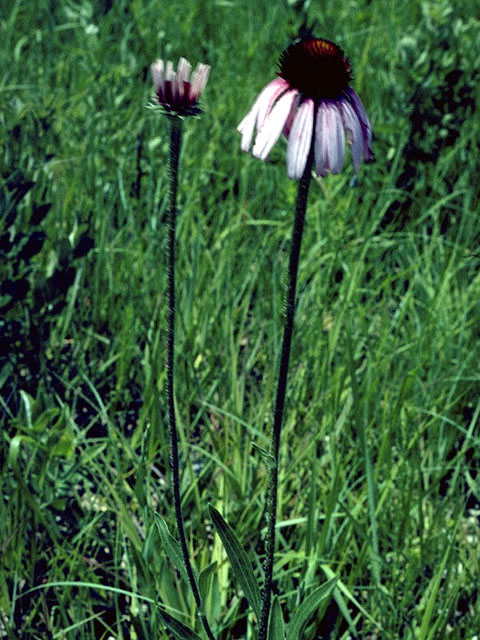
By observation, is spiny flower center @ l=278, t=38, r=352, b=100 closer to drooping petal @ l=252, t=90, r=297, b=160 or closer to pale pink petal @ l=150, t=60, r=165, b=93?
drooping petal @ l=252, t=90, r=297, b=160

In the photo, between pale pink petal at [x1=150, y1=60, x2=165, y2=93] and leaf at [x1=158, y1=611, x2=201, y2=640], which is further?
leaf at [x1=158, y1=611, x2=201, y2=640]

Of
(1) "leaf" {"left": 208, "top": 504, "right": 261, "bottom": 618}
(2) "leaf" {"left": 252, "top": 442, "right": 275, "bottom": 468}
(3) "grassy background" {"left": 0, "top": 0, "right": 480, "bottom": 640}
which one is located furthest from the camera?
(3) "grassy background" {"left": 0, "top": 0, "right": 480, "bottom": 640}

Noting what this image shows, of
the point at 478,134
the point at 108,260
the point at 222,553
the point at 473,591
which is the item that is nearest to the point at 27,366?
the point at 108,260

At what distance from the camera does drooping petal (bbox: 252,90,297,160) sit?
2.56 ft

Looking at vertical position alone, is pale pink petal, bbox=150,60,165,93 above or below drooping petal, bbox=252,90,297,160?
above

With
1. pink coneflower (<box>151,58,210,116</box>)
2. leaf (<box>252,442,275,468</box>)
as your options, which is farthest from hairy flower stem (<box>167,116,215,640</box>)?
leaf (<box>252,442,275,468</box>)

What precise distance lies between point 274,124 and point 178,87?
0.12m

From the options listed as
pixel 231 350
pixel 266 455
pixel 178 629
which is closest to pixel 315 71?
pixel 266 455

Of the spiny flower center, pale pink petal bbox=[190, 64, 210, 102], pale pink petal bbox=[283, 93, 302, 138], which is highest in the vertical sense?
the spiny flower center

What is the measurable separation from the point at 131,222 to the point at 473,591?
1.14 meters

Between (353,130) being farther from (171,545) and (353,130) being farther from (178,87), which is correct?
(171,545)

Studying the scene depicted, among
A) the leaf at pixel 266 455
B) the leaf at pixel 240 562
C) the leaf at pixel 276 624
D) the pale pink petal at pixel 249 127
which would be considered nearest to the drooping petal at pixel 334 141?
the pale pink petal at pixel 249 127

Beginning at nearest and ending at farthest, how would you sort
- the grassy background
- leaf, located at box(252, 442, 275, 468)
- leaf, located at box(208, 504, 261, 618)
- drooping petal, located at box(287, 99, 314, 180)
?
drooping petal, located at box(287, 99, 314, 180) < leaf, located at box(252, 442, 275, 468) < leaf, located at box(208, 504, 261, 618) < the grassy background

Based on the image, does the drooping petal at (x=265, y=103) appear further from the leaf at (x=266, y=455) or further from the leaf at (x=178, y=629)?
the leaf at (x=178, y=629)
